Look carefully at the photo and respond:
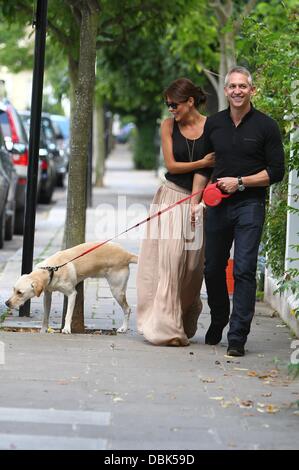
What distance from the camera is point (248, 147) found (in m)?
8.12

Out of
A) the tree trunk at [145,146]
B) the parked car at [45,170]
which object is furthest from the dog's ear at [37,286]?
the tree trunk at [145,146]

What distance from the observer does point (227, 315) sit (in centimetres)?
868

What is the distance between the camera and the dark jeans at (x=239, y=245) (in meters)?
8.18

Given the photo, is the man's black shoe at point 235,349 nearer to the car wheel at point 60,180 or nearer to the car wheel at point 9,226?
the car wheel at point 9,226

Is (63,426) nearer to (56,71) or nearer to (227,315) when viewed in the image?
(227,315)

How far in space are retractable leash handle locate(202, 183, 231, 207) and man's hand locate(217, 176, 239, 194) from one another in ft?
0.18

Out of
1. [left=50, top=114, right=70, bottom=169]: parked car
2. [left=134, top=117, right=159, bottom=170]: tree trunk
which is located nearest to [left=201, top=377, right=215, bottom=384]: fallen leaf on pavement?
[left=50, top=114, right=70, bottom=169]: parked car

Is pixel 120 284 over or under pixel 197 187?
under

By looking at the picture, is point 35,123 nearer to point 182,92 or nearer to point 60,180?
point 182,92

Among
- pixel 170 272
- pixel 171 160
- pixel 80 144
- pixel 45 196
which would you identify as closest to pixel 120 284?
pixel 170 272

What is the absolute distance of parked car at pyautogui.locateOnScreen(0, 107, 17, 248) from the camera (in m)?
Result: 15.0

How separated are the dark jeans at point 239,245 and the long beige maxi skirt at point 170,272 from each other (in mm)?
292

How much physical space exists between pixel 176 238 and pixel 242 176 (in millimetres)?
832

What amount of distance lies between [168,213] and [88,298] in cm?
290
